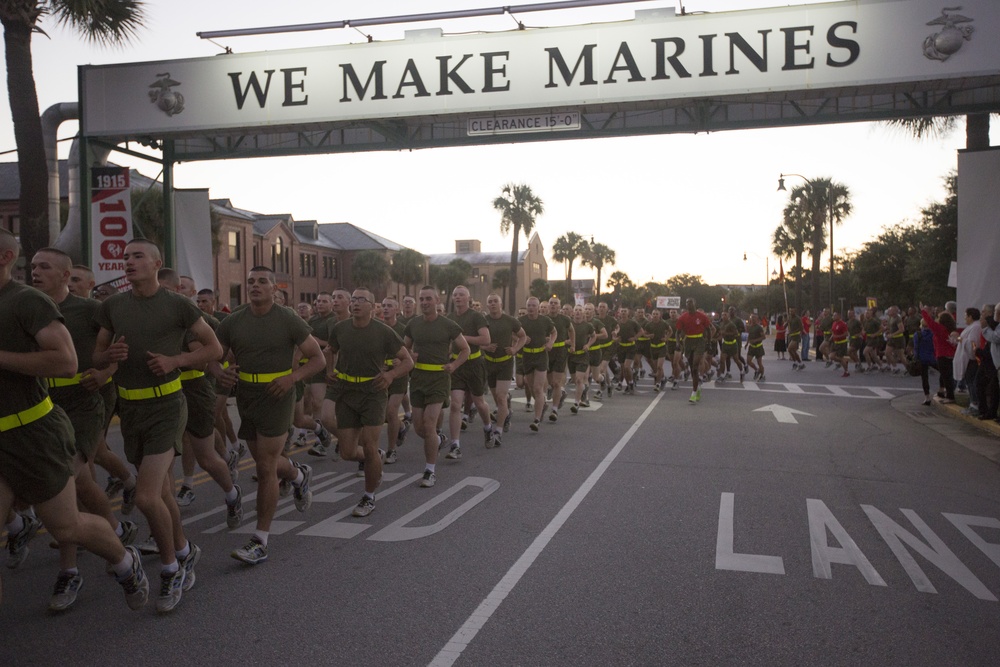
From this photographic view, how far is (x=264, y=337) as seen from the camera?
5.94 m

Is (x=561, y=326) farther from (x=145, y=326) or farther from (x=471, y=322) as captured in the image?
(x=145, y=326)

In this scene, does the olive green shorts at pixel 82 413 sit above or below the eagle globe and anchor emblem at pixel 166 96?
below

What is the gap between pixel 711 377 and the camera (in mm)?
23812

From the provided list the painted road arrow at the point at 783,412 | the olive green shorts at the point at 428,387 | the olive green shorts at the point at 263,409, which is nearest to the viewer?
the olive green shorts at the point at 263,409

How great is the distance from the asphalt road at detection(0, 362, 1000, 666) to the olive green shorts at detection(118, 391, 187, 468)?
0.93 meters

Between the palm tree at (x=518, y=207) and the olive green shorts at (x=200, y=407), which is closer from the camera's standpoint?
the olive green shorts at (x=200, y=407)

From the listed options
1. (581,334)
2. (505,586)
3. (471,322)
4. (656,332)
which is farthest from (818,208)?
(505,586)

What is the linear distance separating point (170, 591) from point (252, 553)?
810 millimetres

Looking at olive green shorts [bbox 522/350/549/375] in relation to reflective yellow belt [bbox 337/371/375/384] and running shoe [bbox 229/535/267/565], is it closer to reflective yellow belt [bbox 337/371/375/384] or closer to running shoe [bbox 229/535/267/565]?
reflective yellow belt [bbox 337/371/375/384]

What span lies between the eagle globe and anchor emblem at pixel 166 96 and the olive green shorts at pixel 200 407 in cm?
1177

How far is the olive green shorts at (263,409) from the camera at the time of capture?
584 centimetres

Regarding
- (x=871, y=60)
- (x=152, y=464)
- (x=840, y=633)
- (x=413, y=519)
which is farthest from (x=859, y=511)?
(x=871, y=60)

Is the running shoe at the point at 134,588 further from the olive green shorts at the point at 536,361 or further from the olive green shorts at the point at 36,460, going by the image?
the olive green shorts at the point at 536,361

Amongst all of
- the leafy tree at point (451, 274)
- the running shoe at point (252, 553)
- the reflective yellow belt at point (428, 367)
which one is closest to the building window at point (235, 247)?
the leafy tree at point (451, 274)
